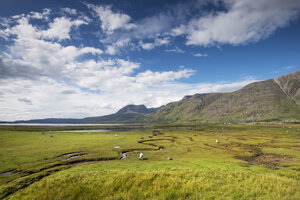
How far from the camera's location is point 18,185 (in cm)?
2191

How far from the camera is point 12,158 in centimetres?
3631

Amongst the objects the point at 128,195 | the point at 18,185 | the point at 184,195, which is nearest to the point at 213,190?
the point at 184,195

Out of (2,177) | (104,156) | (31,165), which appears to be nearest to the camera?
A: (2,177)

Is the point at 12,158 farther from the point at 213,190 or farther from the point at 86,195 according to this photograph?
the point at 213,190

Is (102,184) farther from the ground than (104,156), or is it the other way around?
(102,184)

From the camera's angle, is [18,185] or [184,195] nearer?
[184,195]

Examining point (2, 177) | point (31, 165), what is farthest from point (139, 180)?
point (31, 165)

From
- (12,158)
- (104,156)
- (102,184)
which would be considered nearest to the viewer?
(102,184)

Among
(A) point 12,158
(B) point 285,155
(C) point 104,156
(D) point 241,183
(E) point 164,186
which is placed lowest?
(B) point 285,155

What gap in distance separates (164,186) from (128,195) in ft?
9.19

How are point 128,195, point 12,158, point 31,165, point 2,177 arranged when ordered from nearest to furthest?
point 128,195
point 2,177
point 31,165
point 12,158

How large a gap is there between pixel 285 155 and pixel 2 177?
70.5 meters

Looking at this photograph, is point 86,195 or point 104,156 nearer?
point 86,195

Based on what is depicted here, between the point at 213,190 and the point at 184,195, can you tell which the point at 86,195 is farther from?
the point at 213,190
